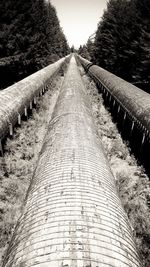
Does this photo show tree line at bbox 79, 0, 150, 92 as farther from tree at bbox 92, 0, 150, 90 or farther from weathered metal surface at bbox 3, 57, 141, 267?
weathered metal surface at bbox 3, 57, 141, 267

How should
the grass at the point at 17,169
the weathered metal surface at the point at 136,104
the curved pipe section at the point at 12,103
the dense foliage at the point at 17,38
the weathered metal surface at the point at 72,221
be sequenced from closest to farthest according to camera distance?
the weathered metal surface at the point at 72,221
the grass at the point at 17,169
the curved pipe section at the point at 12,103
the weathered metal surface at the point at 136,104
the dense foliage at the point at 17,38

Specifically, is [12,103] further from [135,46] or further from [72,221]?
[135,46]

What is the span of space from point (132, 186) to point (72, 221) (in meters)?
4.61

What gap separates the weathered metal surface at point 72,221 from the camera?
8.62ft

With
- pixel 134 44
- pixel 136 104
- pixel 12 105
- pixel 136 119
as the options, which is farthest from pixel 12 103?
pixel 134 44

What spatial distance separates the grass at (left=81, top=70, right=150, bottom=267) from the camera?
5.28 m

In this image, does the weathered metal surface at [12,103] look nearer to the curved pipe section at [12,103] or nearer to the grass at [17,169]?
the curved pipe section at [12,103]

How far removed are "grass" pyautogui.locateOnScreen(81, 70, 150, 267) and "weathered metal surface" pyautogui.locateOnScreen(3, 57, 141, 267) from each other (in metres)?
1.66

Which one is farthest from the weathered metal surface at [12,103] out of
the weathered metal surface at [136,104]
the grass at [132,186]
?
the weathered metal surface at [136,104]

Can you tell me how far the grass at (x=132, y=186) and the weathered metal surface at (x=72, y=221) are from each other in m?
1.66

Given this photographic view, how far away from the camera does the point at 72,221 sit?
3.03m

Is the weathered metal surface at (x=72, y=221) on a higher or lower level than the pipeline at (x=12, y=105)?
higher

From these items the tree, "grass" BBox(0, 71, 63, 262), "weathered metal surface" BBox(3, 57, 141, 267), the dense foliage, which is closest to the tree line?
the tree

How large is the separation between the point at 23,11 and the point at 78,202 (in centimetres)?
2289
